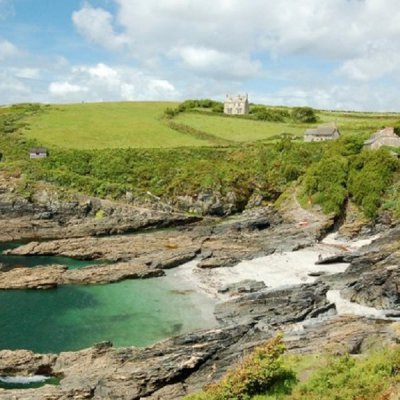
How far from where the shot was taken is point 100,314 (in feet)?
147

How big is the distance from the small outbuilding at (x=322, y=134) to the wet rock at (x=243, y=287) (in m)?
69.2

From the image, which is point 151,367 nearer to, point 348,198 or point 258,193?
point 348,198

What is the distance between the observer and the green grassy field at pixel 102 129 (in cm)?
11123

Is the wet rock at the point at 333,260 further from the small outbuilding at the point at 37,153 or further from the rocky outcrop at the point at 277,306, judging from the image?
the small outbuilding at the point at 37,153

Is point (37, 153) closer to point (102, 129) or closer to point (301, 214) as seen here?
point (102, 129)

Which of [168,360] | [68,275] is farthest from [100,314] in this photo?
[168,360]

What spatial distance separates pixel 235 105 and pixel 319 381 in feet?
427

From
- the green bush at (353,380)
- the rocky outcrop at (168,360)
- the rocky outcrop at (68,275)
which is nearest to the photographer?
the green bush at (353,380)

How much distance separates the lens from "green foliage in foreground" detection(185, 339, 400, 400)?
20328 mm

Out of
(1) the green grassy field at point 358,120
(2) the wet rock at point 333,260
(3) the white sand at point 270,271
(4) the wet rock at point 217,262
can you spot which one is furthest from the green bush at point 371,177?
(1) the green grassy field at point 358,120

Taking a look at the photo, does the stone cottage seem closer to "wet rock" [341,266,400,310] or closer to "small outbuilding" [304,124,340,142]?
"small outbuilding" [304,124,340,142]

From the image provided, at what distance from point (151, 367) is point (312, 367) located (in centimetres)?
1039

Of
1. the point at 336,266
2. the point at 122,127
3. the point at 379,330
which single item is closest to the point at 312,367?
the point at 379,330

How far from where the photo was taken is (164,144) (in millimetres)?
111625
